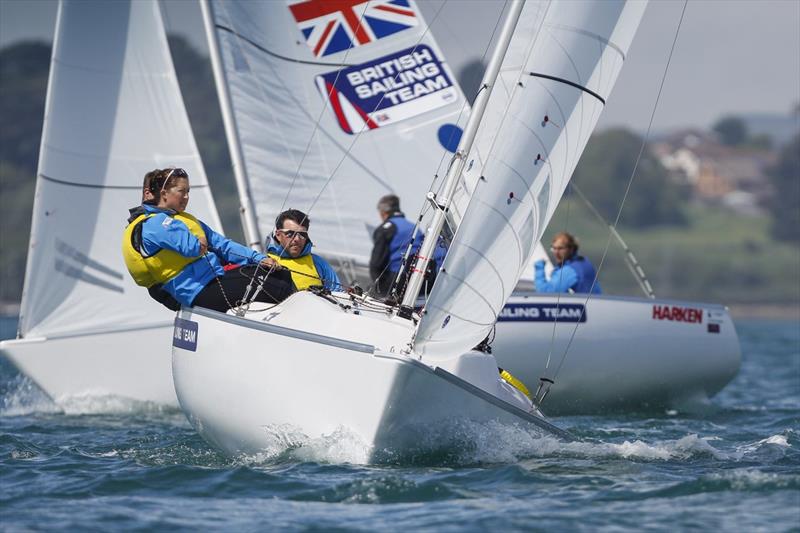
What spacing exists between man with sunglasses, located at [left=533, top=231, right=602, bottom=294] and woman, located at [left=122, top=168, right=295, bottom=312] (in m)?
3.73

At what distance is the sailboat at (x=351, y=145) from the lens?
988 cm

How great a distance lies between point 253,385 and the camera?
5.77 m

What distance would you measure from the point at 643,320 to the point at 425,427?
446 centimetres

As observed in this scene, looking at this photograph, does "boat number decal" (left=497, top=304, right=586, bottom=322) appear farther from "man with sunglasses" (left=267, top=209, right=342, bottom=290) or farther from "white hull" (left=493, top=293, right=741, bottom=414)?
"man with sunglasses" (left=267, top=209, right=342, bottom=290)

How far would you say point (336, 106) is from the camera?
1066 centimetres

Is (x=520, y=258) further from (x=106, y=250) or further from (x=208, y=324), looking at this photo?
(x=106, y=250)

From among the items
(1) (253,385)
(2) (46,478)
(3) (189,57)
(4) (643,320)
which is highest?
(3) (189,57)

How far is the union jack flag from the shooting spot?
10.6 m

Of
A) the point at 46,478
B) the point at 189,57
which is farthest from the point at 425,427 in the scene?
the point at 189,57

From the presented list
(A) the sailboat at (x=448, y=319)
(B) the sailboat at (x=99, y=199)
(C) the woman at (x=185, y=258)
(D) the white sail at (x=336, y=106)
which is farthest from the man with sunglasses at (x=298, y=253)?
(D) the white sail at (x=336, y=106)

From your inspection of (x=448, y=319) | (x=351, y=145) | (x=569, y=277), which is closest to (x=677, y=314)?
(x=569, y=277)

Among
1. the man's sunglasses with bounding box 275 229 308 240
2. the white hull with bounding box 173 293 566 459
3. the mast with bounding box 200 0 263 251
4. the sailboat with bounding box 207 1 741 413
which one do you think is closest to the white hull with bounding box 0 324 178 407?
the sailboat with bounding box 207 1 741 413

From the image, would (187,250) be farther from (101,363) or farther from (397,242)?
(101,363)

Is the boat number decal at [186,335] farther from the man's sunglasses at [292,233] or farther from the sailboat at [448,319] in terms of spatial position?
the man's sunglasses at [292,233]
